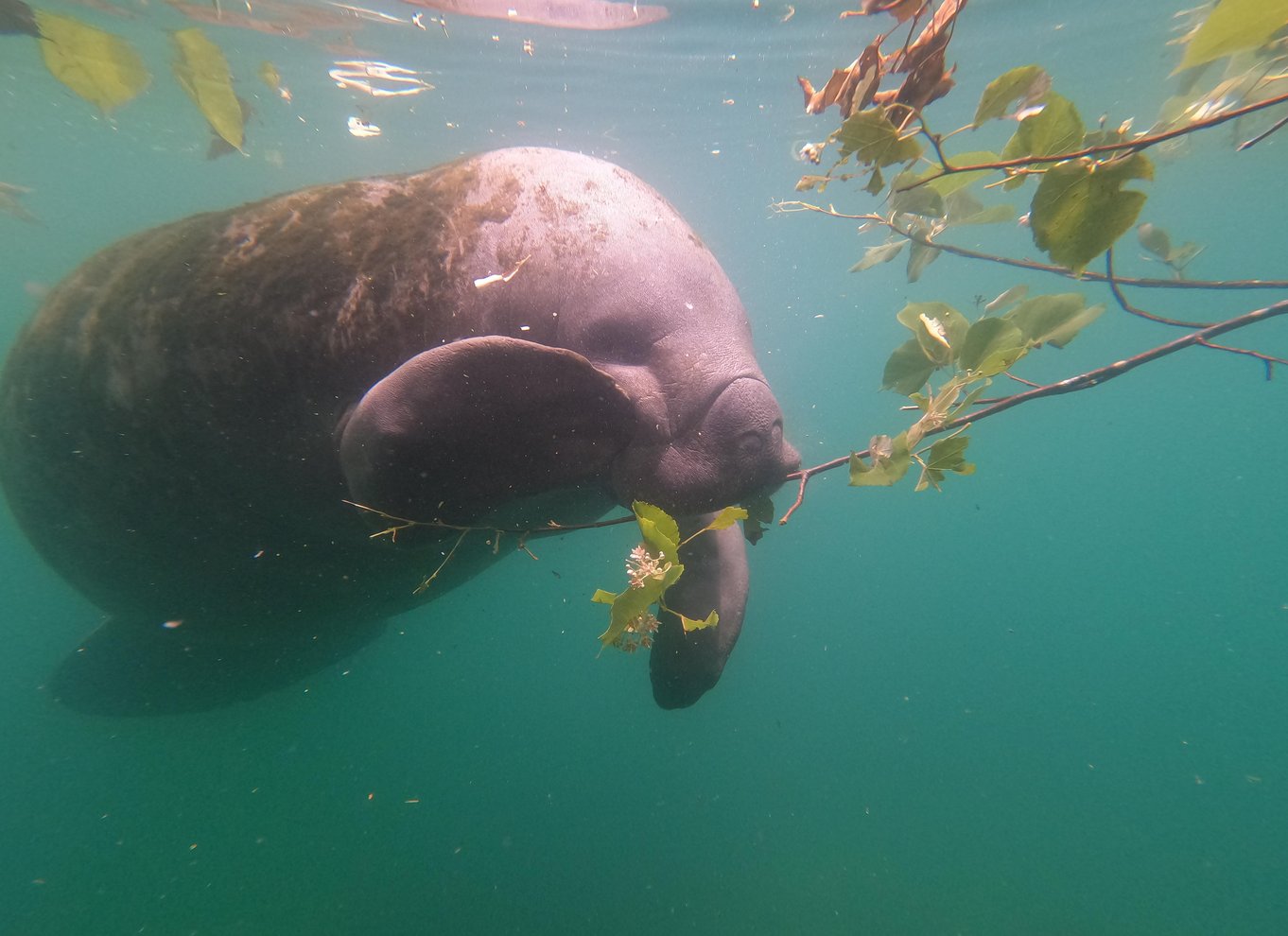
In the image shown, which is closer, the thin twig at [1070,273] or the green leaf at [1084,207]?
the green leaf at [1084,207]

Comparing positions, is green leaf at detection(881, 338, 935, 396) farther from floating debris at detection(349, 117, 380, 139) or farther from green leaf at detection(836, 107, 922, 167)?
floating debris at detection(349, 117, 380, 139)

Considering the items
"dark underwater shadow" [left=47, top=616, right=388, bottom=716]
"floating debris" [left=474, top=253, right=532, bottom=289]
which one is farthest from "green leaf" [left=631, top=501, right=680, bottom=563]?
"dark underwater shadow" [left=47, top=616, right=388, bottom=716]

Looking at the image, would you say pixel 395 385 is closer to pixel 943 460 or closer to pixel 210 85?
pixel 943 460

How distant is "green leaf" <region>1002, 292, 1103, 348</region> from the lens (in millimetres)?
2354

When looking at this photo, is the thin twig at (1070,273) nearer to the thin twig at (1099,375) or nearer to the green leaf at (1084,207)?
the thin twig at (1099,375)

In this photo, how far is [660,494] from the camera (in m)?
2.29

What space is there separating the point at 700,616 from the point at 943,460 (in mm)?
1763

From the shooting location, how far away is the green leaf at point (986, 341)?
2092 millimetres

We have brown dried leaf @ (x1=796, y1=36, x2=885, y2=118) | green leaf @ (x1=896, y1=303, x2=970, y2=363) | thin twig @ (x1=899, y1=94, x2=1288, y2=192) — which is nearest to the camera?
thin twig @ (x1=899, y1=94, x2=1288, y2=192)

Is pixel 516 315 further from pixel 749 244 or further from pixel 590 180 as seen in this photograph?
pixel 749 244

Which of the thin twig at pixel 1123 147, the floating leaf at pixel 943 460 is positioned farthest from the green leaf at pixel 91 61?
the floating leaf at pixel 943 460

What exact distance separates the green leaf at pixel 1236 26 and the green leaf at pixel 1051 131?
1.01 feet

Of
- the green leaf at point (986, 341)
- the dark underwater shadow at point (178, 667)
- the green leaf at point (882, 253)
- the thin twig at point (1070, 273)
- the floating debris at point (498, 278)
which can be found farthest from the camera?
the dark underwater shadow at point (178, 667)

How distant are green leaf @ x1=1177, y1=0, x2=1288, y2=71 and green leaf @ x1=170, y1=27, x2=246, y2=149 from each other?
4.41 meters
